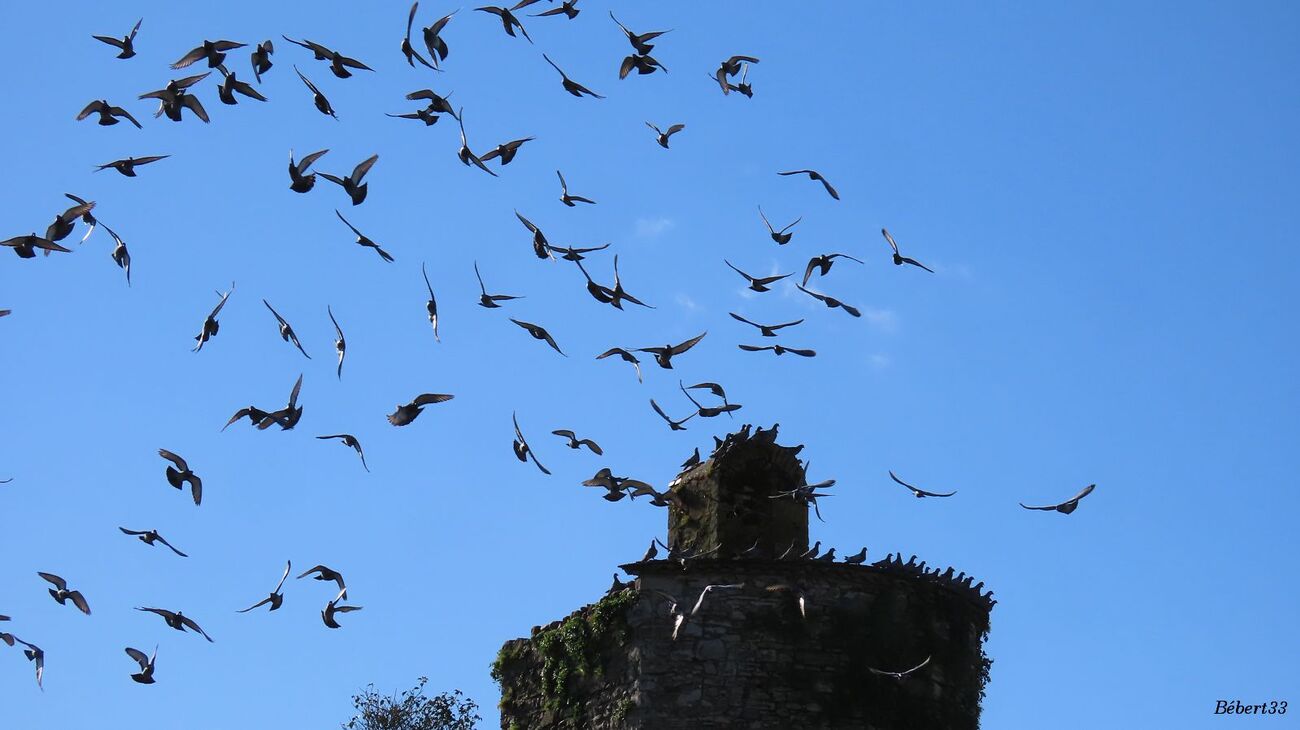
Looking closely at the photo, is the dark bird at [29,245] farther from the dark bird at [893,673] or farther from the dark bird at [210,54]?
the dark bird at [893,673]

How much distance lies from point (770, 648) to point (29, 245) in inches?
429

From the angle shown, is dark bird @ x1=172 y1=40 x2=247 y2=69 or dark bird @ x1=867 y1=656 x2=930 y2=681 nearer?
dark bird @ x1=172 y1=40 x2=247 y2=69

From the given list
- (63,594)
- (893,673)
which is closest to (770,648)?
(893,673)

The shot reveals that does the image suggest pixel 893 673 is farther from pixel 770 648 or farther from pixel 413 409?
pixel 413 409

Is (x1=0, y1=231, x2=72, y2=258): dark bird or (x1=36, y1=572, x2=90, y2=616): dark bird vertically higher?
(x1=0, y1=231, x2=72, y2=258): dark bird

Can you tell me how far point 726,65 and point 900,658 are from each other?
875cm

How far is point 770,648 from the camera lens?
25984 mm

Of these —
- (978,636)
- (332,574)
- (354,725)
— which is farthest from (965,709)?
(354,725)

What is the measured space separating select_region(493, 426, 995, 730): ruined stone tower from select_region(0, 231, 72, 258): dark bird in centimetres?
936

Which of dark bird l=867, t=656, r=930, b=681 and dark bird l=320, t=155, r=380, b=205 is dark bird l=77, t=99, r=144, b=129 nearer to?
dark bird l=320, t=155, r=380, b=205

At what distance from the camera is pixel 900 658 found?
26.3m

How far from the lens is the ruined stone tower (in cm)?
2584

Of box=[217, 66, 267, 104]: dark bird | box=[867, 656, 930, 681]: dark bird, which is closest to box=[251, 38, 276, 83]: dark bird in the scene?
box=[217, 66, 267, 104]: dark bird

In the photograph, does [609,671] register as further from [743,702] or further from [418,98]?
[418,98]
